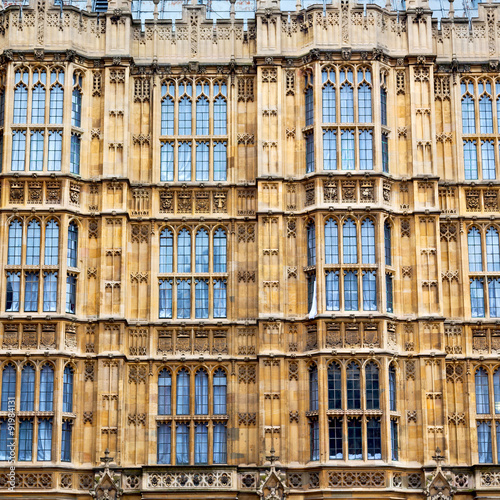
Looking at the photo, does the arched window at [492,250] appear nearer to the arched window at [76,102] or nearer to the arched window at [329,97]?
the arched window at [329,97]

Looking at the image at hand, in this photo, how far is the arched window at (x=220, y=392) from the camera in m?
41.5

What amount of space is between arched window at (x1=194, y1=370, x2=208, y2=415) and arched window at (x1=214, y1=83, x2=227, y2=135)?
9.72m

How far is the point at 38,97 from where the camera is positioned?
43562 millimetres

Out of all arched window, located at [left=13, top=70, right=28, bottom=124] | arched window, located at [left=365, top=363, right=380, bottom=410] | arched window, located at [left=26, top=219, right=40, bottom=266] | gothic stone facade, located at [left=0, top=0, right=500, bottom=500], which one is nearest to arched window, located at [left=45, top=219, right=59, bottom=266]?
gothic stone facade, located at [left=0, top=0, right=500, bottom=500]

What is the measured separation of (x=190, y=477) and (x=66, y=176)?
1230 centimetres

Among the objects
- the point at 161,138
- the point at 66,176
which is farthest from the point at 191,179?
the point at 66,176

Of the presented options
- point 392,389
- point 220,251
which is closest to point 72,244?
point 220,251

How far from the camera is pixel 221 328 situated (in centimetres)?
4216

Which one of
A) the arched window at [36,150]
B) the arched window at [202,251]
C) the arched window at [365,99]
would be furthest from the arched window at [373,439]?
the arched window at [36,150]

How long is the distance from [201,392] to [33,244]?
27.8 feet

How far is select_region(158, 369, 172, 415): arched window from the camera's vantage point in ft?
136

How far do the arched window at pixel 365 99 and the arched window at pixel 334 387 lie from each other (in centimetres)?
980

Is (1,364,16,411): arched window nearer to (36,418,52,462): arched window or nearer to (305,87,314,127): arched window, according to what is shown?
(36,418,52,462): arched window

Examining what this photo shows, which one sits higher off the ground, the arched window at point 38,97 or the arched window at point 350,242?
the arched window at point 38,97
